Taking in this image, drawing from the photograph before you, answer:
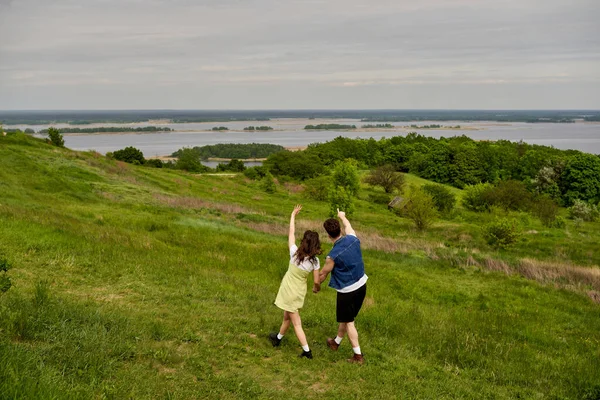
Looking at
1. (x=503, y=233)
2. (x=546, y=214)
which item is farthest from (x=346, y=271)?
(x=546, y=214)

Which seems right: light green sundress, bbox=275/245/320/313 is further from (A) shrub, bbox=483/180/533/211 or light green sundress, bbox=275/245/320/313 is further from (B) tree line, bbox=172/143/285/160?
(B) tree line, bbox=172/143/285/160

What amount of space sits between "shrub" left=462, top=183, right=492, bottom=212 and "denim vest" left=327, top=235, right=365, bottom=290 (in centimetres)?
5517

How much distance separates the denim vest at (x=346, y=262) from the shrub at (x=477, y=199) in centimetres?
5517

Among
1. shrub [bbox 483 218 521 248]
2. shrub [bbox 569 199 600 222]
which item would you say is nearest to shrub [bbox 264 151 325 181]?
shrub [bbox 569 199 600 222]

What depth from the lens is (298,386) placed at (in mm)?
6652

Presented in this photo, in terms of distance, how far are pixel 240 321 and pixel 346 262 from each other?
2865 millimetres

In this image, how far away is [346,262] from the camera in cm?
734

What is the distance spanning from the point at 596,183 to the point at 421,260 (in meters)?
81.5


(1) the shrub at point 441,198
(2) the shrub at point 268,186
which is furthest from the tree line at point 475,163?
(1) the shrub at point 441,198

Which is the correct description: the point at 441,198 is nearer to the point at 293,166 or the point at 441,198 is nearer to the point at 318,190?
the point at 318,190

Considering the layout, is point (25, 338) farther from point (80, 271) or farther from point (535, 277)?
point (535, 277)

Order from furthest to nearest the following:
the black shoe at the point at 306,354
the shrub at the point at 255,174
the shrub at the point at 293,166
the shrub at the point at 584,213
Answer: the shrub at the point at 293,166 → the shrub at the point at 255,174 → the shrub at the point at 584,213 → the black shoe at the point at 306,354

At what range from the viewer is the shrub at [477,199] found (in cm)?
5900

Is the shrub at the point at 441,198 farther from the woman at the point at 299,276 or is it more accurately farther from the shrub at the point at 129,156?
the shrub at the point at 129,156
